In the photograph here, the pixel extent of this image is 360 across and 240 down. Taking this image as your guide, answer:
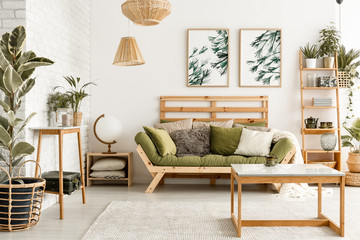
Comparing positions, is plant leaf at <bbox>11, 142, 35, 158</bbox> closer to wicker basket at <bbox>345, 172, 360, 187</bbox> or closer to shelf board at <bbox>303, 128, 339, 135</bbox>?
shelf board at <bbox>303, 128, 339, 135</bbox>

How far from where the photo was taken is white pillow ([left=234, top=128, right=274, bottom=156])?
16.2 ft

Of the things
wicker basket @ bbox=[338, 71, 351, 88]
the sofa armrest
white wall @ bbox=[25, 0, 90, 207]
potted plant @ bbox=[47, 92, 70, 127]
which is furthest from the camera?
wicker basket @ bbox=[338, 71, 351, 88]

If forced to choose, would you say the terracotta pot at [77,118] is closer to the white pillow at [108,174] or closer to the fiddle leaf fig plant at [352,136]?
the white pillow at [108,174]

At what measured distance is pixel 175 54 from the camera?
5.83 meters

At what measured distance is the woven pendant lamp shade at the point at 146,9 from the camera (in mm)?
→ 3281

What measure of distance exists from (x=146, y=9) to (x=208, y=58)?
257cm

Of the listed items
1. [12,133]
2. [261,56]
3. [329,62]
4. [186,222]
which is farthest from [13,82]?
[329,62]

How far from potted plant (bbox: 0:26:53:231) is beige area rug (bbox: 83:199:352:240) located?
0.59 m

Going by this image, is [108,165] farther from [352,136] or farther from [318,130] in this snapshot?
[352,136]

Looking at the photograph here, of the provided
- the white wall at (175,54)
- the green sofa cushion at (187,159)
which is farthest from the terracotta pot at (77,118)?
the white wall at (175,54)

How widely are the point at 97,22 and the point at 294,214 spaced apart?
3962 mm

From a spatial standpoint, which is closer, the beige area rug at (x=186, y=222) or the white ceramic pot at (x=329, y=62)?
the beige area rug at (x=186, y=222)

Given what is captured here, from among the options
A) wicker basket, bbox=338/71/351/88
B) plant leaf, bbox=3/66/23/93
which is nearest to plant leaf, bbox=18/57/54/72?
plant leaf, bbox=3/66/23/93

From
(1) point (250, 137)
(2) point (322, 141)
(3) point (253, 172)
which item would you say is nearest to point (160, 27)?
(1) point (250, 137)
